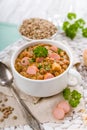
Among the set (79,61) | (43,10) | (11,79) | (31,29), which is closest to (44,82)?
(11,79)

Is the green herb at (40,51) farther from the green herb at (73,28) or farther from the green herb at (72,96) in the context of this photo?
the green herb at (73,28)

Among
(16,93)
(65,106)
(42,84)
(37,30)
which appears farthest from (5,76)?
(37,30)

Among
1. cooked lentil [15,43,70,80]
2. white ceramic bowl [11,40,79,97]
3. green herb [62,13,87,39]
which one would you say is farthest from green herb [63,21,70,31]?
white ceramic bowl [11,40,79,97]

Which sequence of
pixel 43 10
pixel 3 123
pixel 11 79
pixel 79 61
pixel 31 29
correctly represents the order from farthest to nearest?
pixel 43 10
pixel 31 29
pixel 79 61
pixel 11 79
pixel 3 123

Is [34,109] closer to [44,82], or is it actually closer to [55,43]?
[44,82]

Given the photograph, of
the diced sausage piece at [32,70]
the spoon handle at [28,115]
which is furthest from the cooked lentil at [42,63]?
the spoon handle at [28,115]

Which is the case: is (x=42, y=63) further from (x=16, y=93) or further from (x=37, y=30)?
(x=37, y=30)
